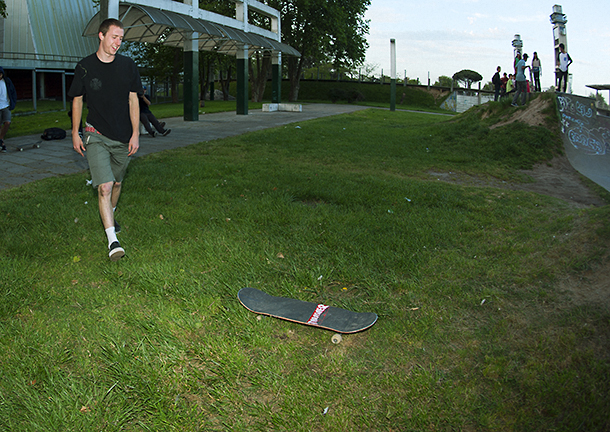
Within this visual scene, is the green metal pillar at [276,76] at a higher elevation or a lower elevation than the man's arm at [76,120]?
higher

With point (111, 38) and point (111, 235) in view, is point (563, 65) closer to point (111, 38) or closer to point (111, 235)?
point (111, 38)

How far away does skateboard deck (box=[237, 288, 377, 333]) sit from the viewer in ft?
9.92

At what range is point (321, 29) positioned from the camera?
1457 inches

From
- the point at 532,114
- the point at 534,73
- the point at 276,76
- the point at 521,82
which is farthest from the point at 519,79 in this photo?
the point at 276,76

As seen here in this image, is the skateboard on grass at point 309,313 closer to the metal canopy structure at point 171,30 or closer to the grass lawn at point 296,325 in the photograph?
the grass lawn at point 296,325

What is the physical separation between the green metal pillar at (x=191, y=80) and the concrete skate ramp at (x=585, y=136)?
1238 centimetres

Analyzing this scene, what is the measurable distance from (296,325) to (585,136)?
1347 centimetres

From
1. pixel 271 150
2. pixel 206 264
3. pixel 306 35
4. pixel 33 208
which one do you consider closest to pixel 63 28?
pixel 306 35

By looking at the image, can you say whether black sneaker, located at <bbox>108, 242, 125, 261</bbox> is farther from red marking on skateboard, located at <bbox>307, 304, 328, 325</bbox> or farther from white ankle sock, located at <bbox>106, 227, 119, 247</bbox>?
red marking on skateboard, located at <bbox>307, 304, 328, 325</bbox>

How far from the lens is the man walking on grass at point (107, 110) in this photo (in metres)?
4.04

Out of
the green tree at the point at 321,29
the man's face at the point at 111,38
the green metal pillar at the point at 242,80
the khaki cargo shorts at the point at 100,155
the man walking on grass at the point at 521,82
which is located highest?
the green tree at the point at 321,29

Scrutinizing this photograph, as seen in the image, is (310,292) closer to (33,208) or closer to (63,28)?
(33,208)

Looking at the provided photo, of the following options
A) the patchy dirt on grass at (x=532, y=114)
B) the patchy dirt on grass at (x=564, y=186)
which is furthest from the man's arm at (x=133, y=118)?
the patchy dirt on grass at (x=532, y=114)

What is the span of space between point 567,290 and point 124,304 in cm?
318
